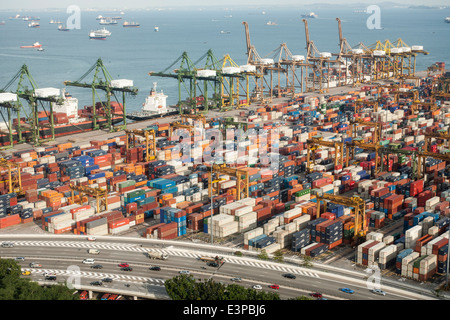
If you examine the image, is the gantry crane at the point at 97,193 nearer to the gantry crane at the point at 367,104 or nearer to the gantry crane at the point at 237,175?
the gantry crane at the point at 237,175

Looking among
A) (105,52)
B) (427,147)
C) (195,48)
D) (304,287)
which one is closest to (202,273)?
(304,287)

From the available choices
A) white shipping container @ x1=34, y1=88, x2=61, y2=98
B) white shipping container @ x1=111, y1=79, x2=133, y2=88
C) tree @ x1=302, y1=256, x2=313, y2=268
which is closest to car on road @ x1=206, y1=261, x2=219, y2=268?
tree @ x1=302, y1=256, x2=313, y2=268

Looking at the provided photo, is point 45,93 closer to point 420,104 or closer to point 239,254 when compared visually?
point 239,254

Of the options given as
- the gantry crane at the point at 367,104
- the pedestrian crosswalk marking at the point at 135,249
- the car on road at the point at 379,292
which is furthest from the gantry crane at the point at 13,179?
the gantry crane at the point at 367,104

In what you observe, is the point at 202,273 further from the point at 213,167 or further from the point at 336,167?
the point at 336,167

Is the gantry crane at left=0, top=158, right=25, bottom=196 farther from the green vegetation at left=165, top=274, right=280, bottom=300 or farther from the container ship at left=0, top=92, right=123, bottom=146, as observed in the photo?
the green vegetation at left=165, top=274, right=280, bottom=300

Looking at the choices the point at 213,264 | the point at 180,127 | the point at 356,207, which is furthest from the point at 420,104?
the point at 213,264
